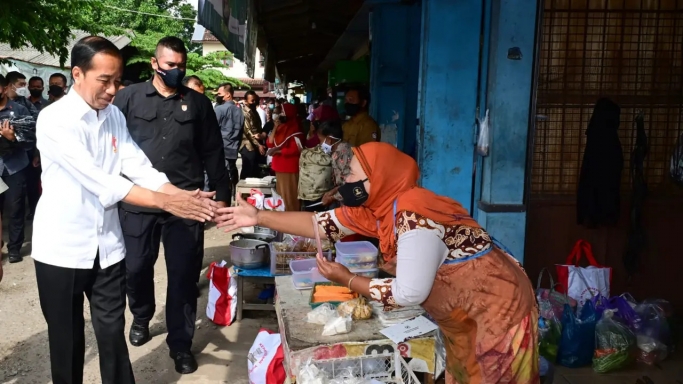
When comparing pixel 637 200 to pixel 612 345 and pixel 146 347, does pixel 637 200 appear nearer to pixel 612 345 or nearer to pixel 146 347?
pixel 612 345

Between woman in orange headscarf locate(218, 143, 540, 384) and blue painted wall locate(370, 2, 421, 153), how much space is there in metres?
4.89

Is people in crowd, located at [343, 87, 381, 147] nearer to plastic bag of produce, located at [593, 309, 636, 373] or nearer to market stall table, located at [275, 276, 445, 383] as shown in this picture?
plastic bag of produce, located at [593, 309, 636, 373]

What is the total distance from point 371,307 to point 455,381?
60 cm

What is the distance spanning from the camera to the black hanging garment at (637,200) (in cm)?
489

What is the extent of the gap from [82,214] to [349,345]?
4.65ft

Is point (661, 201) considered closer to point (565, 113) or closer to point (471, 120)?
point (565, 113)

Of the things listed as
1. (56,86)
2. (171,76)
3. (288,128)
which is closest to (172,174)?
(171,76)

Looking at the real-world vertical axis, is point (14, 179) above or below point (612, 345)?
A: above

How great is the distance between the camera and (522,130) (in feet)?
14.2

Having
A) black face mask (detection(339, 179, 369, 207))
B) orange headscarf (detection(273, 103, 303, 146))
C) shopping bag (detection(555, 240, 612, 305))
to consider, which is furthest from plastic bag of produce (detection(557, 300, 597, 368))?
orange headscarf (detection(273, 103, 303, 146))

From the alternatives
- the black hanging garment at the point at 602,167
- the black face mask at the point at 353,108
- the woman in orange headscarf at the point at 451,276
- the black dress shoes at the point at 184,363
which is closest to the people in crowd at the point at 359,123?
the black face mask at the point at 353,108

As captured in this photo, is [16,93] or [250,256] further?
[16,93]

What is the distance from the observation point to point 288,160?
25.3ft

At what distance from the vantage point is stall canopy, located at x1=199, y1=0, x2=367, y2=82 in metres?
4.07
